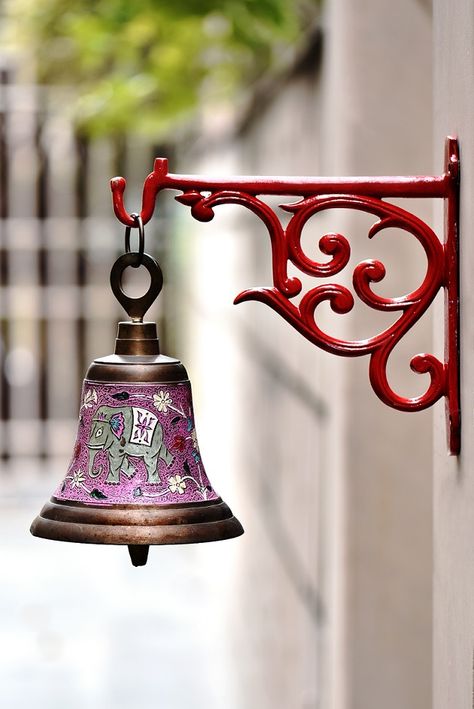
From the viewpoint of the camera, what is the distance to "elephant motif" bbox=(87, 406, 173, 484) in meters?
1.99

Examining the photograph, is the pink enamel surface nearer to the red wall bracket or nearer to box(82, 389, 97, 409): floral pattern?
box(82, 389, 97, 409): floral pattern

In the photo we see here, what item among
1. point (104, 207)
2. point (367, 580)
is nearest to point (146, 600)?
point (104, 207)

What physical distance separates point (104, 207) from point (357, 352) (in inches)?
378

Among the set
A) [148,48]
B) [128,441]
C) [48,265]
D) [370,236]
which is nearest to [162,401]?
[128,441]

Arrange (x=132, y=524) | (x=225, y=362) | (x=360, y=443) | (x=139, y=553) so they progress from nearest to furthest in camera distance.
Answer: (x=132, y=524), (x=139, y=553), (x=360, y=443), (x=225, y=362)

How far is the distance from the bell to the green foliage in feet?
6.56

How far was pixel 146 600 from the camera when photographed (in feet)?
27.4

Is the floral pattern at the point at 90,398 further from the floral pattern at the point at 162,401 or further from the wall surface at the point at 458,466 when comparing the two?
the wall surface at the point at 458,466

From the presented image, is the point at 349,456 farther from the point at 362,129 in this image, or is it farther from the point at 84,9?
the point at 84,9

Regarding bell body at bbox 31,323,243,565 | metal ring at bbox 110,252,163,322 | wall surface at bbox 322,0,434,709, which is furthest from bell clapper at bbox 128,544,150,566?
wall surface at bbox 322,0,434,709

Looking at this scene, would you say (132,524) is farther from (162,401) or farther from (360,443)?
(360,443)

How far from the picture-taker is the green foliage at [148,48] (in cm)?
405

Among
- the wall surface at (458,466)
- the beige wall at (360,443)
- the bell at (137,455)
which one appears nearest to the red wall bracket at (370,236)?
the wall surface at (458,466)

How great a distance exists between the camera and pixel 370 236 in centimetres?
199
